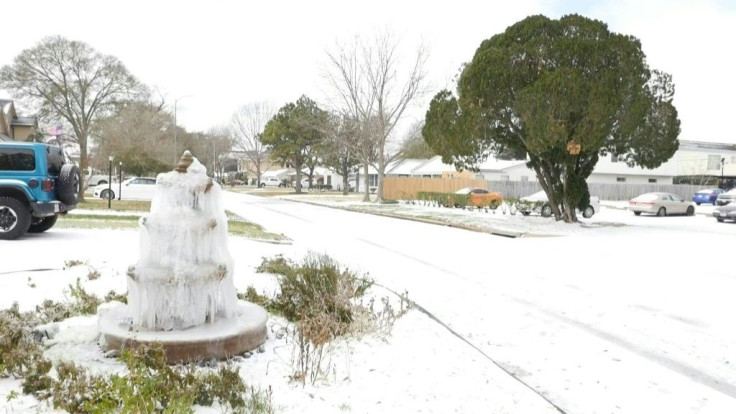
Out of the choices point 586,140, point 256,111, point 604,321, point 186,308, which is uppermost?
point 256,111

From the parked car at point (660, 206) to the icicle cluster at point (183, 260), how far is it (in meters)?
31.3

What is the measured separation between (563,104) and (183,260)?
645 inches

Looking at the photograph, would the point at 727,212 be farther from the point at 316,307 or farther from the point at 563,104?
the point at 316,307

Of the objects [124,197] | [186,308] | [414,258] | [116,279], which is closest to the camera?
A: [186,308]

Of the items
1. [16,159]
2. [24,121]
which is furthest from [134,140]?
[16,159]

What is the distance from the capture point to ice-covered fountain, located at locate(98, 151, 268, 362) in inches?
183

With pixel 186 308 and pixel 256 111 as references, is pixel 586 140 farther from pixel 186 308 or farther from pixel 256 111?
pixel 256 111

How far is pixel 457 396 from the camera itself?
4141 millimetres

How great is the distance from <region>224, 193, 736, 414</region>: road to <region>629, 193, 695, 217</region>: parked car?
16.8 m

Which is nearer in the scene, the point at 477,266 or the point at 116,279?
the point at 116,279

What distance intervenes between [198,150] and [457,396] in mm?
84439

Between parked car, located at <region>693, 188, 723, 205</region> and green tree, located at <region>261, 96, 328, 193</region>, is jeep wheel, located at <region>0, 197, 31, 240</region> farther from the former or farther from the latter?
parked car, located at <region>693, 188, 723, 205</region>

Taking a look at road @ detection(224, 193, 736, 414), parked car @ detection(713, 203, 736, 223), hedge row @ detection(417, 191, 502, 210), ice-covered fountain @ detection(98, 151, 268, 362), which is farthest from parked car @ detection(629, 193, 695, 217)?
ice-covered fountain @ detection(98, 151, 268, 362)

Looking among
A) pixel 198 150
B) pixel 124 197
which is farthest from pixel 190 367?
pixel 198 150
